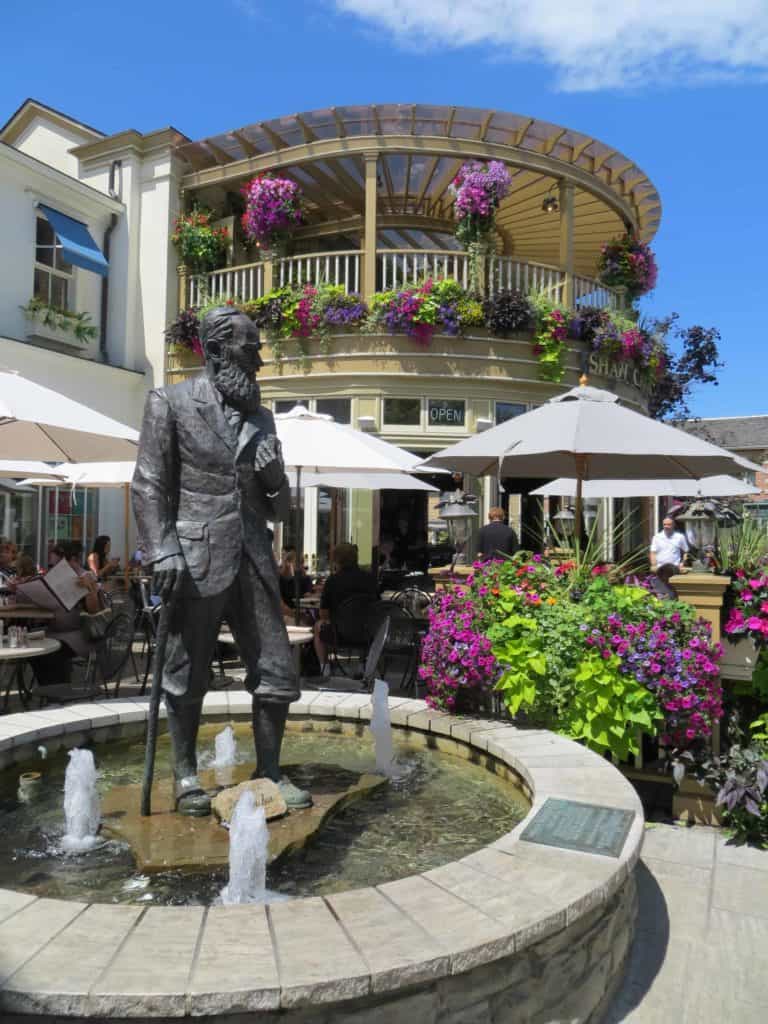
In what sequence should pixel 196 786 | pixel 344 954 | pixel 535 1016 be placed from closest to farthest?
pixel 344 954 < pixel 535 1016 < pixel 196 786

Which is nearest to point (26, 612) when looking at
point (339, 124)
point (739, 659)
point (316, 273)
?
point (739, 659)

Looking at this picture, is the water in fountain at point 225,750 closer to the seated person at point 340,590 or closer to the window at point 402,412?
the seated person at point 340,590

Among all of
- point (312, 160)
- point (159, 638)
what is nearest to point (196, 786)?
point (159, 638)

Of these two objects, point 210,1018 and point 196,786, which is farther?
point 196,786

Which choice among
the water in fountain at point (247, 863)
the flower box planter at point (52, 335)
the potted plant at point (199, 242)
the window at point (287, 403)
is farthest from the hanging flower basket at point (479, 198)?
the water in fountain at point (247, 863)

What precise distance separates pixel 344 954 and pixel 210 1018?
0.33 meters

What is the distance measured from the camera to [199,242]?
44.9 feet

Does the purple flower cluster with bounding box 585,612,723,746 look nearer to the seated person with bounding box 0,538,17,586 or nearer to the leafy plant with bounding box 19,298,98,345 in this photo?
the seated person with bounding box 0,538,17,586

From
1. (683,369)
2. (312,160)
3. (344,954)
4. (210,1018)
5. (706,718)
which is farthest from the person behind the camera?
(683,369)

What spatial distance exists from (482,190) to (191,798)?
11.2m

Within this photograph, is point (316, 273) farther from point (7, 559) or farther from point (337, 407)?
point (7, 559)

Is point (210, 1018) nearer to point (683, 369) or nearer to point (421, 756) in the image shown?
point (421, 756)

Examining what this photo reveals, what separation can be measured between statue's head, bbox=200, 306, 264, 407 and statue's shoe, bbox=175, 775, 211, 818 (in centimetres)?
162

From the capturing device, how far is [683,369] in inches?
892
